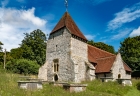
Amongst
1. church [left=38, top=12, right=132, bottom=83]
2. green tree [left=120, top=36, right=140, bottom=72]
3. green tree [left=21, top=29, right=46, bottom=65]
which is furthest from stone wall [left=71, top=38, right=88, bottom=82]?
green tree [left=21, top=29, right=46, bottom=65]

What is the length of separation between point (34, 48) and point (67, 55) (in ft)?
66.2

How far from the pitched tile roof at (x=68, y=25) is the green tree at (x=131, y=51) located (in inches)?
646

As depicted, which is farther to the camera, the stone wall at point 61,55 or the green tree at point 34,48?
the green tree at point 34,48

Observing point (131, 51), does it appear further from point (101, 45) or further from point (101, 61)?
point (101, 61)

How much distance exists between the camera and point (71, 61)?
24.9 m

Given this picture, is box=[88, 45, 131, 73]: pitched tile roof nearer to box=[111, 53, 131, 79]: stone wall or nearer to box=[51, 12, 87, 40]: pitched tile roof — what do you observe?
box=[111, 53, 131, 79]: stone wall

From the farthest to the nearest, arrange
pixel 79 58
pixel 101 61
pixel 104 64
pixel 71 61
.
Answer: pixel 101 61 → pixel 104 64 → pixel 79 58 → pixel 71 61

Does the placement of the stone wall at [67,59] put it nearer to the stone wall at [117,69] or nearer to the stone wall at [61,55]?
the stone wall at [61,55]

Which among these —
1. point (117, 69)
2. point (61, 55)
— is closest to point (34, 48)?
point (61, 55)

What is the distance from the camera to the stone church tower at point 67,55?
82.8ft

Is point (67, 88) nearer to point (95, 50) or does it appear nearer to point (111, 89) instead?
point (111, 89)

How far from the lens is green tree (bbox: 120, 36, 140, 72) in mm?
39103

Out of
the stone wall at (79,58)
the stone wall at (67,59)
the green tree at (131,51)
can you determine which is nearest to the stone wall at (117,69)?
the stone wall at (67,59)

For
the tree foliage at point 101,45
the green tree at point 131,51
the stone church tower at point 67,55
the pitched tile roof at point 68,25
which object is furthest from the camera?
the tree foliage at point 101,45
